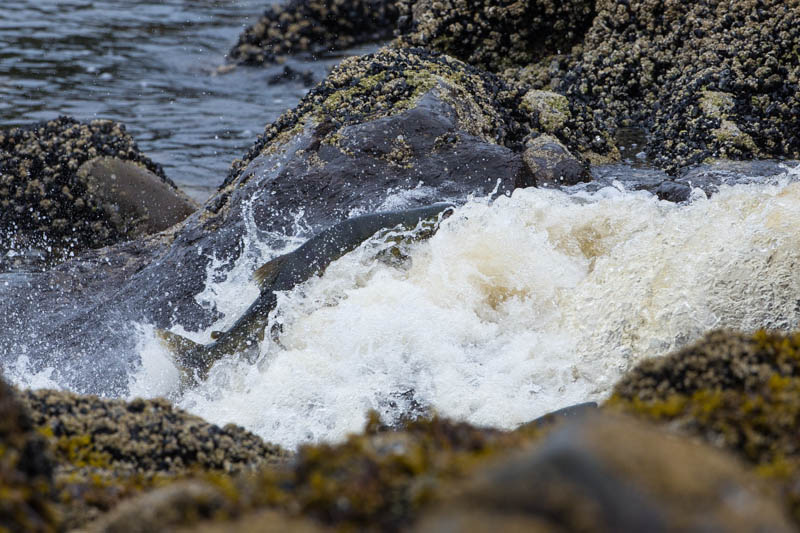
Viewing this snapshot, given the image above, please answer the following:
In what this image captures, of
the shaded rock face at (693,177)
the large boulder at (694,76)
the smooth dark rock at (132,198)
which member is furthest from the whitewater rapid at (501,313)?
the smooth dark rock at (132,198)

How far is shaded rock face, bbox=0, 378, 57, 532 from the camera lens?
1731 mm

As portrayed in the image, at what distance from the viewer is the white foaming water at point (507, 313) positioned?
4.25 metres

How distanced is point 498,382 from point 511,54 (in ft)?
21.0

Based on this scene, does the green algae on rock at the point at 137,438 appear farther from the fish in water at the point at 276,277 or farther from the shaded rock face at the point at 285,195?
the shaded rock face at the point at 285,195

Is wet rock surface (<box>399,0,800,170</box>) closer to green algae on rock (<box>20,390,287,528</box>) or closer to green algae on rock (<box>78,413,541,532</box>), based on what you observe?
green algae on rock (<box>20,390,287,528</box>)

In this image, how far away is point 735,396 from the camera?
2.06 metres

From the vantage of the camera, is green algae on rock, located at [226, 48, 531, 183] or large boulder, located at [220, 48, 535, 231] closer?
large boulder, located at [220, 48, 535, 231]

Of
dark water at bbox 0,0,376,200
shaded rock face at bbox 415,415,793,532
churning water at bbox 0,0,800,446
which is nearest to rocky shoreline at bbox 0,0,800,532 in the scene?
shaded rock face at bbox 415,415,793,532

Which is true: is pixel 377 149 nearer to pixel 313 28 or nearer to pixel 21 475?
pixel 21 475

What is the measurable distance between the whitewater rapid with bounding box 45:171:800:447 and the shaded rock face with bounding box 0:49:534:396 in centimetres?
39

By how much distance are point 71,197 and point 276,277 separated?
3.45 metres

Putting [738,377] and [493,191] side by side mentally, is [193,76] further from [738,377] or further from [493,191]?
[738,377]

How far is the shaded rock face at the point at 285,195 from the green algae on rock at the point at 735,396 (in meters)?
3.39

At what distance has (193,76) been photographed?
42.3 ft
